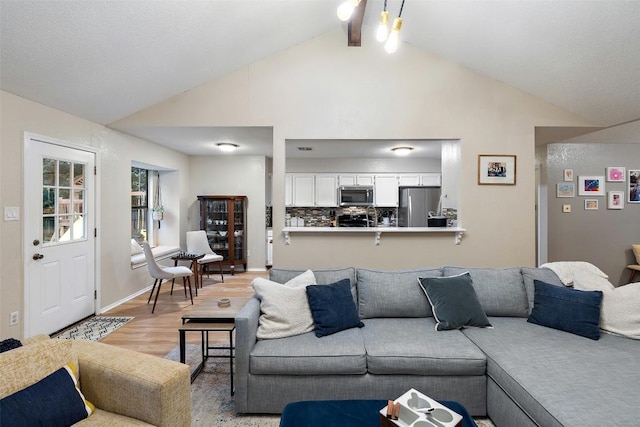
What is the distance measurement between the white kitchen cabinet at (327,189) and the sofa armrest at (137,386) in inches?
205

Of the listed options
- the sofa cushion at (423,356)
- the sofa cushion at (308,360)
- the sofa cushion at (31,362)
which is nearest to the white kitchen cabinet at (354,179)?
the sofa cushion at (423,356)

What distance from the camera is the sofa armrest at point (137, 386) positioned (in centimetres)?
131

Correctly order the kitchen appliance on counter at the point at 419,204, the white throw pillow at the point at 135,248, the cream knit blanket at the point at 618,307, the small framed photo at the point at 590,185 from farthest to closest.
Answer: the kitchen appliance on counter at the point at 419,204 < the white throw pillow at the point at 135,248 < the small framed photo at the point at 590,185 < the cream knit blanket at the point at 618,307

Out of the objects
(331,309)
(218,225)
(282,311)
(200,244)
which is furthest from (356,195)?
(282,311)

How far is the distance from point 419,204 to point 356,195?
4.02 ft

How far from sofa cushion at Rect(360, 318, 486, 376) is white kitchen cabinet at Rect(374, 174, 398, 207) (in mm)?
4512

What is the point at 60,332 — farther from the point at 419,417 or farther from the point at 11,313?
the point at 419,417

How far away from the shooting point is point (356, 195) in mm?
6305

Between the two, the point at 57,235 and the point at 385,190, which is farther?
the point at 385,190

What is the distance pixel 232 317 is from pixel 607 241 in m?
5.61

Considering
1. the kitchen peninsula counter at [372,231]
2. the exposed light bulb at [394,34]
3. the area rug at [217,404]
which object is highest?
the exposed light bulb at [394,34]

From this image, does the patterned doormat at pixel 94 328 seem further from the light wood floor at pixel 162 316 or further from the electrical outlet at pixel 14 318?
the electrical outlet at pixel 14 318

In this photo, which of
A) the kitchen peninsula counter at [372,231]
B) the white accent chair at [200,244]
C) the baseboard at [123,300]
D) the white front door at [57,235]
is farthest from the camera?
the white accent chair at [200,244]

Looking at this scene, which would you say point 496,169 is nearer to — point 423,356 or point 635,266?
point 423,356
